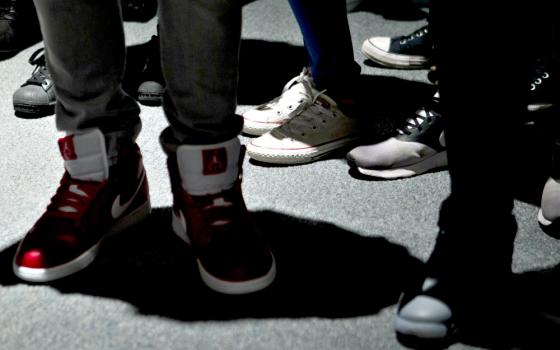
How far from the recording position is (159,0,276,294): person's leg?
2.59 ft

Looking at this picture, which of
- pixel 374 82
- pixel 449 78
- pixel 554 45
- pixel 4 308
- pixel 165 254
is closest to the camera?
pixel 449 78

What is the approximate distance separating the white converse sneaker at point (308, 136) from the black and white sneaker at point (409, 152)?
84 millimetres

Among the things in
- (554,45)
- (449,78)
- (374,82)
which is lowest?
(374,82)

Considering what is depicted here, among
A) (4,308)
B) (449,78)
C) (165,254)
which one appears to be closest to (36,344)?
(4,308)

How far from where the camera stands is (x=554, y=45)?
117 cm

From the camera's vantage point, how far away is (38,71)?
1.52 meters

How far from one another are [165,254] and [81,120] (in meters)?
0.23

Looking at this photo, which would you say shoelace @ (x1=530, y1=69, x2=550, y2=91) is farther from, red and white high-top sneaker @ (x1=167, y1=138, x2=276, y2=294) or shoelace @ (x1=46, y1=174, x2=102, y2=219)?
shoelace @ (x1=46, y1=174, x2=102, y2=219)

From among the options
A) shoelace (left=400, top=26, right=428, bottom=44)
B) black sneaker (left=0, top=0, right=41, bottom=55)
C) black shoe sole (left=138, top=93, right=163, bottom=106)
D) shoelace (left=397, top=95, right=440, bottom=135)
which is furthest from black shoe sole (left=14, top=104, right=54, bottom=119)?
shoelace (left=400, top=26, right=428, bottom=44)

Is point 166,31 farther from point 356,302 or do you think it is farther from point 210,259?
point 356,302

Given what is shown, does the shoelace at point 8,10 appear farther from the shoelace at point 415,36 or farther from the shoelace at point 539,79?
the shoelace at point 539,79

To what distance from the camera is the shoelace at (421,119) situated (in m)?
1.19

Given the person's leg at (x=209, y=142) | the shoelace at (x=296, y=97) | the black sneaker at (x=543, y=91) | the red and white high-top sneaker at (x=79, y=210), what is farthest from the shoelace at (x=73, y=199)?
the black sneaker at (x=543, y=91)

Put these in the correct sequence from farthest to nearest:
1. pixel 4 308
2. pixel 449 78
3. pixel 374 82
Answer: pixel 374 82 → pixel 4 308 → pixel 449 78
